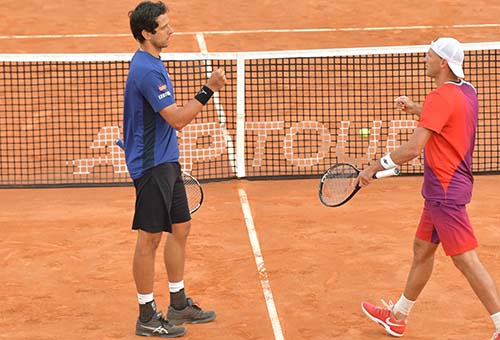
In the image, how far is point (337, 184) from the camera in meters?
7.40

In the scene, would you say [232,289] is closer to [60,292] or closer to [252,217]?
[60,292]

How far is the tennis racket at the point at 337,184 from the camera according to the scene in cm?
729

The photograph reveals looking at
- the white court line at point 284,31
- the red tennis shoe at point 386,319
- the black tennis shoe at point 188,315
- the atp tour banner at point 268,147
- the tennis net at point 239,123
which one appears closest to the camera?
the red tennis shoe at point 386,319

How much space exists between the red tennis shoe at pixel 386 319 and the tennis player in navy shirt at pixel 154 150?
129 centimetres

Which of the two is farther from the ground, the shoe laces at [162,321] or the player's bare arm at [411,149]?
the player's bare arm at [411,149]

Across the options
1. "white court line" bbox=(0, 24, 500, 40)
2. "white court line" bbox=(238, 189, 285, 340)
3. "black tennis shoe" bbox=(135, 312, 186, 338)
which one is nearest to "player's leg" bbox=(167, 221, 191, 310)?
"black tennis shoe" bbox=(135, 312, 186, 338)

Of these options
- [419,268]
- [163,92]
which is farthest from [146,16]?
[419,268]

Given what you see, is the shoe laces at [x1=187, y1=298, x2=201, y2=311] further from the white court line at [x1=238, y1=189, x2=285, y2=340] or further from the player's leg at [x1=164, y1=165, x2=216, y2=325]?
the white court line at [x1=238, y1=189, x2=285, y2=340]

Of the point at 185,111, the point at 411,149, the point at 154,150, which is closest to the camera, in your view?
the point at 411,149

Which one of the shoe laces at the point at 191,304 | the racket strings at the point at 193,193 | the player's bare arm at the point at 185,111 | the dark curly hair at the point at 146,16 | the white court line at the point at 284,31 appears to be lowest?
the shoe laces at the point at 191,304

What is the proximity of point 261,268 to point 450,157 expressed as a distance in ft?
8.32

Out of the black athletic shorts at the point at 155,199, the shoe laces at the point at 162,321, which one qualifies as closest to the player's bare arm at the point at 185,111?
the black athletic shorts at the point at 155,199

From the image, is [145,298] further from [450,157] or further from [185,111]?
[450,157]

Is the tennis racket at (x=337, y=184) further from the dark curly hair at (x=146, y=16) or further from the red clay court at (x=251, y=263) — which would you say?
the dark curly hair at (x=146, y=16)
